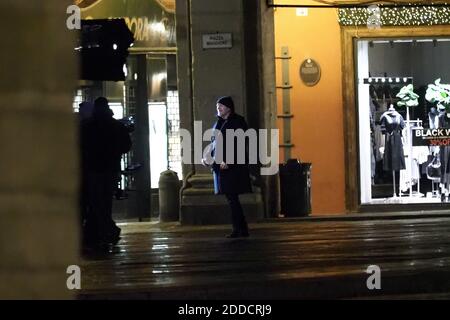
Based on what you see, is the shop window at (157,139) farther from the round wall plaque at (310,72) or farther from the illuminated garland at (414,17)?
the illuminated garland at (414,17)

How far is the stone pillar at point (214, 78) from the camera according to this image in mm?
15203

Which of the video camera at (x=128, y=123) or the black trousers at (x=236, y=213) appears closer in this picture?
the black trousers at (x=236, y=213)

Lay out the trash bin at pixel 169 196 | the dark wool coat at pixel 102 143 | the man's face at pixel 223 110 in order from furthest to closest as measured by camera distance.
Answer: the trash bin at pixel 169 196
the man's face at pixel 223 110
the dark wool coat at pixel 102 143

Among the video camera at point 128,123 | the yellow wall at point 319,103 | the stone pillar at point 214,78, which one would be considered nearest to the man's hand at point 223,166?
the video camera at point 128,123

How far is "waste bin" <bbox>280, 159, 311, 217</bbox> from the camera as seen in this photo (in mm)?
15969

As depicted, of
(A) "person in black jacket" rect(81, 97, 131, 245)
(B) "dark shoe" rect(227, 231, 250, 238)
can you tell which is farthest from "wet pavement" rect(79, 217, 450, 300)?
(A) "person in black jacket" rect(81, 97, 131, 245)

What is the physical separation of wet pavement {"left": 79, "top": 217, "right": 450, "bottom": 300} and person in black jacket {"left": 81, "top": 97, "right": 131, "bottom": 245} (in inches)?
19.1

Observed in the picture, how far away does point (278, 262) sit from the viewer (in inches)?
386

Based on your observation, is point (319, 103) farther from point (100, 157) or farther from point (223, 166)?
point (100, 157)

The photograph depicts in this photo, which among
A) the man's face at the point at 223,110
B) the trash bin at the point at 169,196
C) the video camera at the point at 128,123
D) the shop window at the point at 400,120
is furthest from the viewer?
the shop window at the point at 400,120

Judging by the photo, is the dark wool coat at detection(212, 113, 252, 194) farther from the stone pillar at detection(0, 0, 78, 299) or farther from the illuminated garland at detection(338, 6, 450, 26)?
the stone pillar at detection(0, 0, 78, 299)

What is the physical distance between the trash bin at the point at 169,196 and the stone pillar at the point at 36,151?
13.5 meters

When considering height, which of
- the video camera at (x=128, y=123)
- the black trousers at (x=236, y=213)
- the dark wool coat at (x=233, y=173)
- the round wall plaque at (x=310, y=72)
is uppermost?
the round wall plaque at (x=310, y=72)

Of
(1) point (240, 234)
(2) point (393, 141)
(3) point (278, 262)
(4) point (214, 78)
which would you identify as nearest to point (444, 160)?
(2) point (393, 141)
